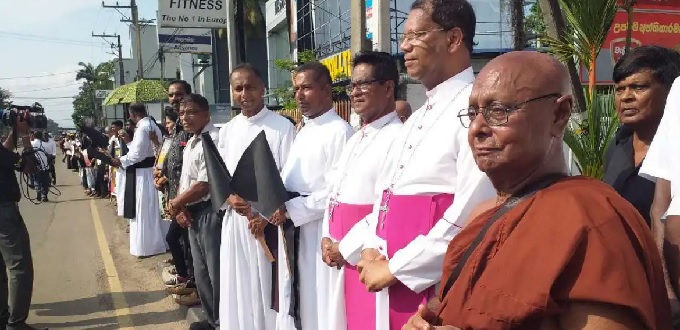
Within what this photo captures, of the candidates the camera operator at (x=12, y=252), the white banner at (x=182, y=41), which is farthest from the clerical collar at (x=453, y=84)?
the white banner at (x=182, y=41)

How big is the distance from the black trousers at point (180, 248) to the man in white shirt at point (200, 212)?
3.04 feet

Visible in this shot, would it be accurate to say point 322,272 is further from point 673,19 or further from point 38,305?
point 673,19

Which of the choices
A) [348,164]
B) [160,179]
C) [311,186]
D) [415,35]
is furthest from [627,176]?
[160,179]

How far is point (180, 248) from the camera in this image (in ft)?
19.0

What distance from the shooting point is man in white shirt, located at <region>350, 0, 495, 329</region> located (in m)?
2.12

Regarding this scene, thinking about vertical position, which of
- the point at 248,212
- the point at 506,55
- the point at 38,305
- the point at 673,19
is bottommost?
the point at 38,305

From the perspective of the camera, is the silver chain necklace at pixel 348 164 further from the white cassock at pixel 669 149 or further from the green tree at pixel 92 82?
the green tree at pixel 92 82

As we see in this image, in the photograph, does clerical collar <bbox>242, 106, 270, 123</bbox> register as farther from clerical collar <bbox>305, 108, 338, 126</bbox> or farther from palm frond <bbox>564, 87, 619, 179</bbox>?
palm frond <bbox>564, 87, 619, 179</bbox>

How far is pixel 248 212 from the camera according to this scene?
365 cm

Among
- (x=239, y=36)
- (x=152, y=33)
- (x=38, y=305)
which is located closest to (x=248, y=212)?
(x=38, y=305)

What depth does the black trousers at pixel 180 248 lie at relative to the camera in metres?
5.59

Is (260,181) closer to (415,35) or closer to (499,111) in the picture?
(415,35)

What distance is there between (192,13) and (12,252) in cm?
997

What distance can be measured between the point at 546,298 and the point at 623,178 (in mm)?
1452
